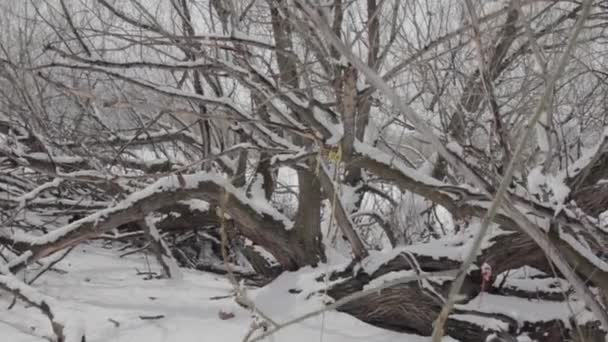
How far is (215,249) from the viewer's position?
5.68 metres

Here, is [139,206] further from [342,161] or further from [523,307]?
[523,307]

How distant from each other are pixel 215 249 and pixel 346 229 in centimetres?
287

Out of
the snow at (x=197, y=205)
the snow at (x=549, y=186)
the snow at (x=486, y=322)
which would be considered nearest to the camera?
the snow at (x=549, y=186)

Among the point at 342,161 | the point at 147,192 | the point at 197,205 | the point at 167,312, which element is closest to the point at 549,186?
the point at 342,161

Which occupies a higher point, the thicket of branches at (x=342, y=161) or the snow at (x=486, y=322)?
the thicket of branches at (x=342, y=161)

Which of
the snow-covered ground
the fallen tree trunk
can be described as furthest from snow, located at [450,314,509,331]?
the snow-covered ground

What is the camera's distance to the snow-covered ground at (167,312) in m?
2.73

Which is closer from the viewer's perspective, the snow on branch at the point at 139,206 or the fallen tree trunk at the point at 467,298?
the fallen tree trunk at the point at 467,298

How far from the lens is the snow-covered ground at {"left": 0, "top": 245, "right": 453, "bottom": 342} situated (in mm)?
2727

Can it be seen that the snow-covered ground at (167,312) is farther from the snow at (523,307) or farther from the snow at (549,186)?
the snow at (549,186)

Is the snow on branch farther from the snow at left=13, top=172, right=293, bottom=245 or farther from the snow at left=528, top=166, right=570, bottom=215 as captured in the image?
the snow at left=528, top=166, right=570, bottom=215

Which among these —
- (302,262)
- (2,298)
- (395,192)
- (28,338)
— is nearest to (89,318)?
(28,338)

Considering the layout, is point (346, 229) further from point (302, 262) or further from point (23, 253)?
point (23, 253)

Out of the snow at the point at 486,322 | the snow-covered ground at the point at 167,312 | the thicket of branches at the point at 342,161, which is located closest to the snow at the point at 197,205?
the thicket of branches at the point at 342,161
